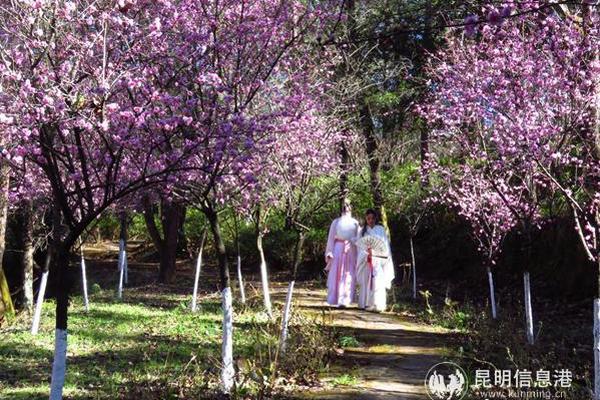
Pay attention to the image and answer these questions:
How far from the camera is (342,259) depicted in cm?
949

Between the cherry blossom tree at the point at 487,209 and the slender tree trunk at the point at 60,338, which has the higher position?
the cherry blossom tree at the point at 487,209

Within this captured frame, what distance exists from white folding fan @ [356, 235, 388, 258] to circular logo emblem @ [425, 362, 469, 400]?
121 inches

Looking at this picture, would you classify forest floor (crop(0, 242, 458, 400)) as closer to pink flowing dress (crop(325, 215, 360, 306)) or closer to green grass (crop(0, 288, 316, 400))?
green grass (crop(0, 288, 316, 400))

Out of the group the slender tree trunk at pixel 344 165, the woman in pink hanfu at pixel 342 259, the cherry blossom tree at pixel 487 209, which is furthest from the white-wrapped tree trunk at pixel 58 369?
the slender tree trunk at pixel 344 165

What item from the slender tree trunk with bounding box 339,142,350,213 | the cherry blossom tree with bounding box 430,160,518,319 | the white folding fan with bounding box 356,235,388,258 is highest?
the slender tree trunk with bounding box 339,142,350,213

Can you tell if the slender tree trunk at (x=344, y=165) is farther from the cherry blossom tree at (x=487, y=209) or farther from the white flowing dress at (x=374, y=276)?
the cherry blossom tree at (x=487, y=209)

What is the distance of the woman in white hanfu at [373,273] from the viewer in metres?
9.23

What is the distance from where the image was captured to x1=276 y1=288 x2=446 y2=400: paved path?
18.6ft

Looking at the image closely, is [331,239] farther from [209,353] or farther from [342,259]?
[209,353]

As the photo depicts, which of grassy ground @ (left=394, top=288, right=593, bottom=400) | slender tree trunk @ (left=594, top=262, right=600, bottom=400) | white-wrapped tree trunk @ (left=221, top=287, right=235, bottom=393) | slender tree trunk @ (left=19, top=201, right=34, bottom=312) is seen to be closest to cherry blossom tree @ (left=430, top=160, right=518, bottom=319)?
grassy ground @ (left=394, top=288, right=593, bottom=400)

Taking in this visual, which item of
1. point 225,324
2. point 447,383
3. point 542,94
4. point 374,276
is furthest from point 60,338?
point 374,276

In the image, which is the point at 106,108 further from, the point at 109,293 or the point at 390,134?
the point at 390,134

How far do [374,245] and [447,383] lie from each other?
12.0 feet

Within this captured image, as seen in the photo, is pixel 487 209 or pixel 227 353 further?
pixel 487 209
